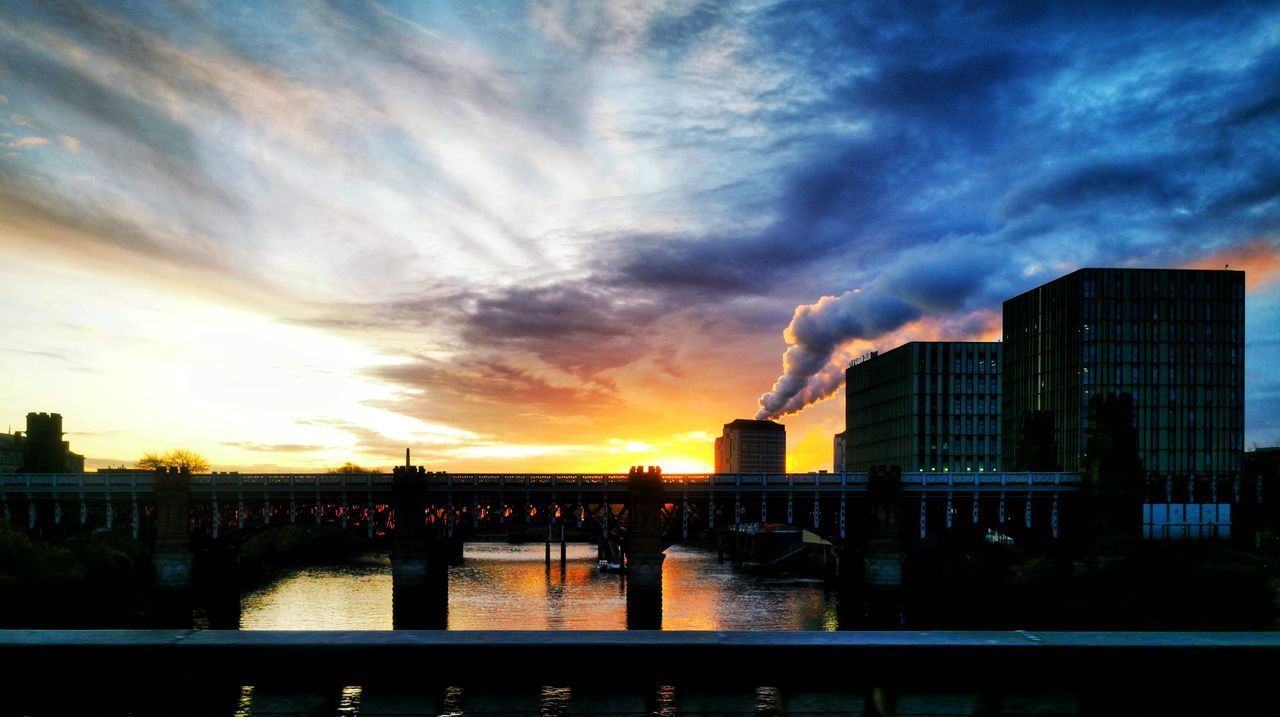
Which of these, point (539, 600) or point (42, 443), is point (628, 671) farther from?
point (42, 443)

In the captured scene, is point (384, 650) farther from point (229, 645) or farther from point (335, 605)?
point (335, 605)

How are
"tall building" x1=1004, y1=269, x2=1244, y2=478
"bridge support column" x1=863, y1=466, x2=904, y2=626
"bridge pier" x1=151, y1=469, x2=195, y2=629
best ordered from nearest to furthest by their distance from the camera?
"bridge support column" x1=863, y1=466, x2=904, y2=626
"bridge pier" x1=151, y1=469, x2=195, y2=629
"tall building" x1=1004, y1=269, x2=1244, y2=478

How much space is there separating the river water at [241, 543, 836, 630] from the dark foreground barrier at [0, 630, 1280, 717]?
46238 millimetres

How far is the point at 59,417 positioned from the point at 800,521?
115 meters

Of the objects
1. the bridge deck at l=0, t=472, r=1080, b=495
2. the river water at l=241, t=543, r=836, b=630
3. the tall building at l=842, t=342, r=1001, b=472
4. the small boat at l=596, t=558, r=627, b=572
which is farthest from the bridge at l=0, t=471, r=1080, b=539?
the tall building at l=842, t=342, r=1001, b=472

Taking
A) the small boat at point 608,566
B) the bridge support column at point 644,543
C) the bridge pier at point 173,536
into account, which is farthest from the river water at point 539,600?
the bridge pier at point 173,536

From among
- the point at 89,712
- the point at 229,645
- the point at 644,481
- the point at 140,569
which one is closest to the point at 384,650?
the point at 229,645

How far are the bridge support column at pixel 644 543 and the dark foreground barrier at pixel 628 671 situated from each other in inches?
2366

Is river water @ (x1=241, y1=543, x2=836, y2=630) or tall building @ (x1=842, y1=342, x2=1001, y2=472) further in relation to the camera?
tall building @ (x1=842, y1=342, x2=1001, y2=472)

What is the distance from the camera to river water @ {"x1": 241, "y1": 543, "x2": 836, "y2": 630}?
219ft

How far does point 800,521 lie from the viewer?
88.9 m

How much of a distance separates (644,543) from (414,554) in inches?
828

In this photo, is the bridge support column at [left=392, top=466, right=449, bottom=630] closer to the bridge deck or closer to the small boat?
the bridge deck

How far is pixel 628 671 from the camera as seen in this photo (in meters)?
13.4
